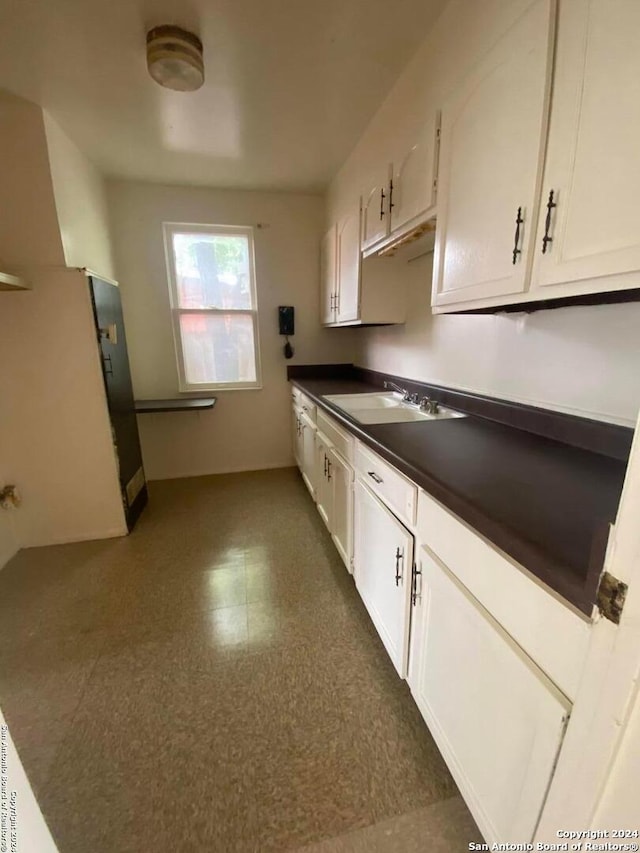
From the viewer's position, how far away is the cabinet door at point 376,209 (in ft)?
5.84

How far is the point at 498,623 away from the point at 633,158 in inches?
39.4


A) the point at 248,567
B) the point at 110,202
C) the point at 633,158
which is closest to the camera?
the point at 633,158

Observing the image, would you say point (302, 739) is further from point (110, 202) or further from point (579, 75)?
point (110, 202)

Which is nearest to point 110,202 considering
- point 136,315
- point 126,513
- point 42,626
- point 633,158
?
point 136,315

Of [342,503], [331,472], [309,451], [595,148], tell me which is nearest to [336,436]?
[331,472]

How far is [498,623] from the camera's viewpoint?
2.55ft

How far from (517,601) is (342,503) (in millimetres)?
1231

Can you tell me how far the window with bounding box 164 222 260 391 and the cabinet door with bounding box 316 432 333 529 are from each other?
137 centimetres

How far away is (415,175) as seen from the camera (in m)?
1.50

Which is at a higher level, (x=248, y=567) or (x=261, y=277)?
(x=261, y=277)

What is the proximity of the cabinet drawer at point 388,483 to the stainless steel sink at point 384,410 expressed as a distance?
291 millimetres

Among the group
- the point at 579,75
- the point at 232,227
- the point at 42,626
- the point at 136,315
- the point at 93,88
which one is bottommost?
the point at 42,626

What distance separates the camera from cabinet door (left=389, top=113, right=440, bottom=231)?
136cm

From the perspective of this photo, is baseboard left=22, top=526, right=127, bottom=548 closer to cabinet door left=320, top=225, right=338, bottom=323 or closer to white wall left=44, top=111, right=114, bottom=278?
white wall left=44, top=111, right=114, bottom=278
